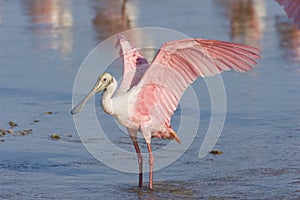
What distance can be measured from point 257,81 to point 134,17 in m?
5.24

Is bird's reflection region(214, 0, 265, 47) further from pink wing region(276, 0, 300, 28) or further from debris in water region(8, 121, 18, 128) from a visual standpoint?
pink wing region(276, 0, 300, 28)

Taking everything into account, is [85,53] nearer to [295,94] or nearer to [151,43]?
[151,43]

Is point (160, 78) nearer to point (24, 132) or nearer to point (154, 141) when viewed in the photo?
point (154, 141)

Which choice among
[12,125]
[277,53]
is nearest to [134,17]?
[277,53]

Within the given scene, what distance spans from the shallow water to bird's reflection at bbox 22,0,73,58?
3cm

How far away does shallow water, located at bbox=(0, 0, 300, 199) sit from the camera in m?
6.36

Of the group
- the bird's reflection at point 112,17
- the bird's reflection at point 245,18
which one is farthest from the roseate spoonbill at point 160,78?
the bird's reflection at point 112,17

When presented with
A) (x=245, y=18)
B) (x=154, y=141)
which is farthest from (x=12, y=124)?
(x=245, y=18)

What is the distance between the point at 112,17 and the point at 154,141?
304 inches

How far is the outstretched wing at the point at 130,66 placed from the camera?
662 cm

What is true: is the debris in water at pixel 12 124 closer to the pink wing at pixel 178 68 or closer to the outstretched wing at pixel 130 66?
the outstretched wing at pixel 130 66

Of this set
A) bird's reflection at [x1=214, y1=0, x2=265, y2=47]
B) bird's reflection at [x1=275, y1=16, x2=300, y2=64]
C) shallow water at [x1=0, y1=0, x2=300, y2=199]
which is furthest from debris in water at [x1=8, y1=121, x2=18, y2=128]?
bird's reflection at [x1=214, y1=0, x2=265, y2=47]

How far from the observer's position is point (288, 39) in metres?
12.4

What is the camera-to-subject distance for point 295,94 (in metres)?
8.99
